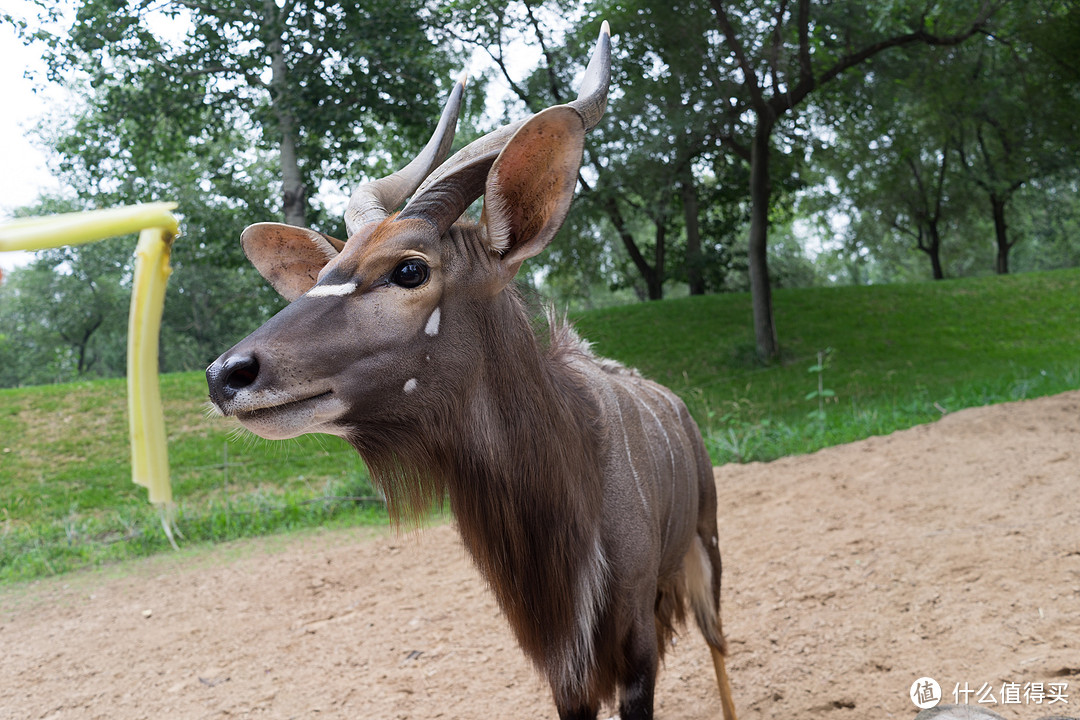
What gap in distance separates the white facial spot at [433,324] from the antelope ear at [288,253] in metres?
0.60

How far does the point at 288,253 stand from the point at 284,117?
801 cm

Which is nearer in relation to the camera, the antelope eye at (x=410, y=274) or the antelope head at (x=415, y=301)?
the antelope head at (x=415, y=301)

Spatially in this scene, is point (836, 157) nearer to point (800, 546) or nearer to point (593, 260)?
point (593, 260)

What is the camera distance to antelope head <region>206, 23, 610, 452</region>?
2.14 metres

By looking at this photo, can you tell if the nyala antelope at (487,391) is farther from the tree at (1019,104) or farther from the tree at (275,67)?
the tree at (1019,104)

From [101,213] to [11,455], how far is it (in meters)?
10.6

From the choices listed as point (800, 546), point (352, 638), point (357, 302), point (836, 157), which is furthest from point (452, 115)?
point (836, 157)

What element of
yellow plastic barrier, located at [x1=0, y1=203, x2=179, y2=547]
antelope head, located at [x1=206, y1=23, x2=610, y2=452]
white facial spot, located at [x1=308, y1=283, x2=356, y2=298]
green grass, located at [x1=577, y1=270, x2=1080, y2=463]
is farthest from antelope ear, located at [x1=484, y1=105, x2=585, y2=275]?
green grass, located at [x1=577, y1=270, x2=1080, y2=463]

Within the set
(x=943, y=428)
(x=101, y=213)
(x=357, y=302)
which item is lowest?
(x=943, y=428)

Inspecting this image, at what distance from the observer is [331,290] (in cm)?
232

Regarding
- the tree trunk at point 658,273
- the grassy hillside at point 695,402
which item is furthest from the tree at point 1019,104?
the tree trunk at point 658,273

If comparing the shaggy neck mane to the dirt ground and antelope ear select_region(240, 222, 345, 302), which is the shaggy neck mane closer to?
antelope ear select_region(240, 222, 345, 302)

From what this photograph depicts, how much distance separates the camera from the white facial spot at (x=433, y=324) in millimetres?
2408

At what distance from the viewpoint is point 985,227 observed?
33.2 metres
